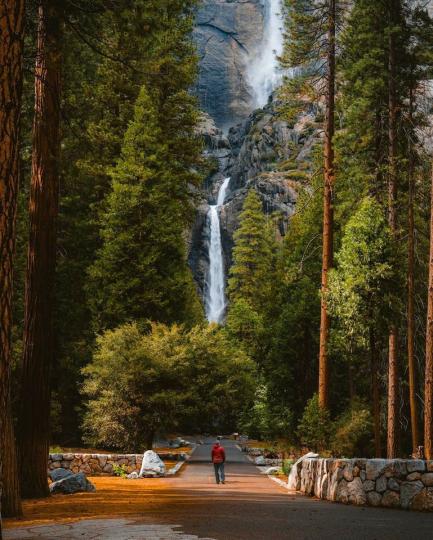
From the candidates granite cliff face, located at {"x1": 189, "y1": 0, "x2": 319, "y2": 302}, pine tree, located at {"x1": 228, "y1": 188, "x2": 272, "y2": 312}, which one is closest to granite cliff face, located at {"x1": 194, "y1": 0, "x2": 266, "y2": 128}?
granite cliff face, located at {"x1": 189, "y1": 0, "x2": 319, "y2": 302}

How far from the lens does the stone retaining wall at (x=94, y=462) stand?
700 inches

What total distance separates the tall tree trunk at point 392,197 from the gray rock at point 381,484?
23.8 ft

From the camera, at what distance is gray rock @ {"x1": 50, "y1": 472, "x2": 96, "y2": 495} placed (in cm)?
1168

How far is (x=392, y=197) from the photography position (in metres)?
18.9

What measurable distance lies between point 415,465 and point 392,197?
1146 centimetres

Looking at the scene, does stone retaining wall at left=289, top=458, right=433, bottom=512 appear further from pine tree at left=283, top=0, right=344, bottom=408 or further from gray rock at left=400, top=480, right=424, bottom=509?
pine tree at left=283, top=0, right=344, bottom=408

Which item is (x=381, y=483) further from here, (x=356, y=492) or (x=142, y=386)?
(x=142, y=386)

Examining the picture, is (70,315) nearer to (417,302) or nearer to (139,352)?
(139,352)

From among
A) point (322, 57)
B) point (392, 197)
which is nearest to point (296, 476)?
point (392, 197)

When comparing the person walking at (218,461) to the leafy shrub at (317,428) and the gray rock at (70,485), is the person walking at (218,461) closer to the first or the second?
the leafy shrub at (317,428)

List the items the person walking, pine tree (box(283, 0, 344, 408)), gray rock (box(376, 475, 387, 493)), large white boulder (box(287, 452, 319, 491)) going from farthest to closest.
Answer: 1. pine tree (box(283, 0, 344, 408))
2. the person walking
3. large white boulder (box(287, 452, 319, 491))
4. gray rock (box(376, 475, 387, 493))

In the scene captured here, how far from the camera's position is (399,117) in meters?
19.9

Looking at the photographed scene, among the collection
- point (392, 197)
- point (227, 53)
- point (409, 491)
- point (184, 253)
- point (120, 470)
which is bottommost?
point (120, 470)

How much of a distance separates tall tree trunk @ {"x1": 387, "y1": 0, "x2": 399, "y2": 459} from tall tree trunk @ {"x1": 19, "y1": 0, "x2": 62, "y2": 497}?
9.68m
